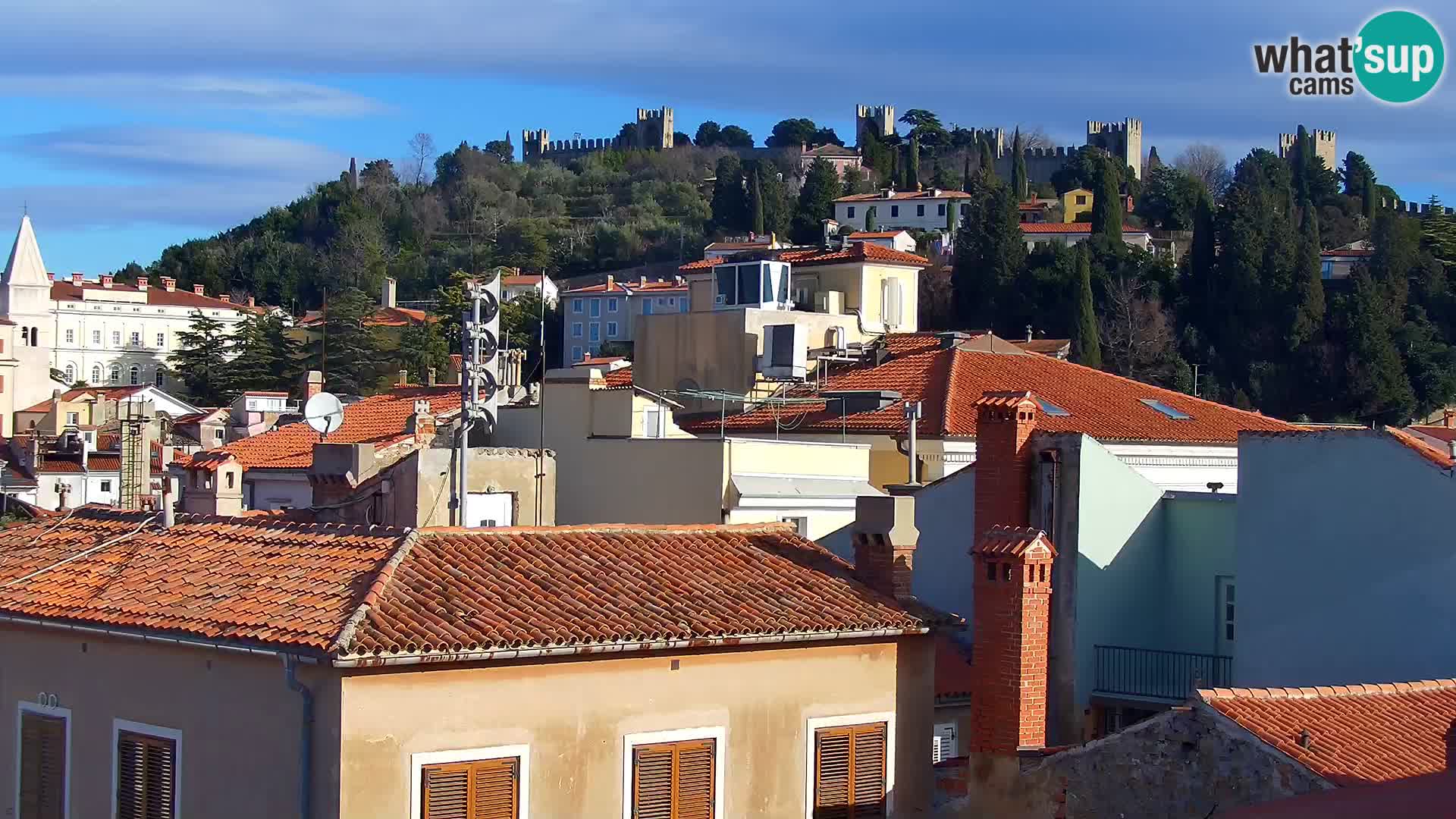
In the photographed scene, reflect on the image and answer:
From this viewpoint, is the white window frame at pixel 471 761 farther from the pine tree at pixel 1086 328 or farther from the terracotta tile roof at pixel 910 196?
the terracotta tile roof at pixel 910 196

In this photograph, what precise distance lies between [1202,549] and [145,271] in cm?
10753

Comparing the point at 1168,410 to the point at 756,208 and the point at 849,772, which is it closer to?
the point at 849,772

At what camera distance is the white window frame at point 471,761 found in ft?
38.6

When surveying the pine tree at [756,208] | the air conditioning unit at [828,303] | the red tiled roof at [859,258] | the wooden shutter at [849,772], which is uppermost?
the pine tree at [756,208]

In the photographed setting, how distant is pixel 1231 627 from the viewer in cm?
1845

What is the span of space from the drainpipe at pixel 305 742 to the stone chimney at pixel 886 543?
4876 millimetres

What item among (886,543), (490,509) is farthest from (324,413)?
(886,543)

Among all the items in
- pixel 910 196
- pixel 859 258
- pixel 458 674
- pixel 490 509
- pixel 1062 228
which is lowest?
pixel 458 674

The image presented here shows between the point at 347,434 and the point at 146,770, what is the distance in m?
18.1

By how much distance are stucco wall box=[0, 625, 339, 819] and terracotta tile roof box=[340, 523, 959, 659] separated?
2.60ft

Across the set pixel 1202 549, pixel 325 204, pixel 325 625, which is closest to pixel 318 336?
pixel 325 204

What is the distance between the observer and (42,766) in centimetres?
1341

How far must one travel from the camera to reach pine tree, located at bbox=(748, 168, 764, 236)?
10344 cm

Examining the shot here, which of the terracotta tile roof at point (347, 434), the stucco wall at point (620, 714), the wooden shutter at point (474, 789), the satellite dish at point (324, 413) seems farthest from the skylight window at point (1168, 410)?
the wooden shutter at point (474, 789)
